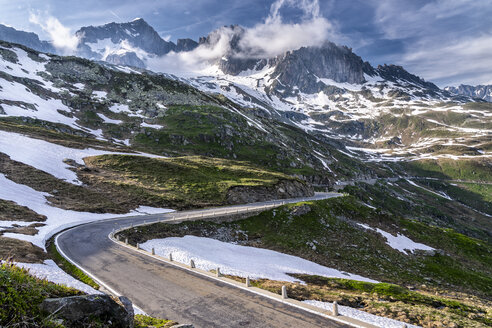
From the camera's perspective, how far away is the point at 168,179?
6644 centimetres

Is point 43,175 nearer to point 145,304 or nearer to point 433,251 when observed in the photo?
point 145,304

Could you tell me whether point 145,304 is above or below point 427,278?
above

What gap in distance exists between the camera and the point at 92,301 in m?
7.12

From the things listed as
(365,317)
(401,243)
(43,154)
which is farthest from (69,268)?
(43,154)

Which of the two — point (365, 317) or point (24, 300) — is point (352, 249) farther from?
point (24, 300)

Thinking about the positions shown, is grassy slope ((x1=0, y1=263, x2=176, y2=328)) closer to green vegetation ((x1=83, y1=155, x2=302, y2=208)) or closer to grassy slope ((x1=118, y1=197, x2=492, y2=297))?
grassy slope ((x1=118, y1=197, x2=492, y2=297))

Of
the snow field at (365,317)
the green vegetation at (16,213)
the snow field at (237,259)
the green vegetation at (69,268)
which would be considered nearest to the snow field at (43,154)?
the green vegetation at (16,213)

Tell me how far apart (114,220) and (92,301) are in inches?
1483

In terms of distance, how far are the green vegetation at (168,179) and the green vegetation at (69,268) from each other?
90.3 feet

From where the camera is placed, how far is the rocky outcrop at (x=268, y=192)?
6291 cm

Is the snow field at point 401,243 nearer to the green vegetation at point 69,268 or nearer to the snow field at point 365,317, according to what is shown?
the snow field at point 365,317

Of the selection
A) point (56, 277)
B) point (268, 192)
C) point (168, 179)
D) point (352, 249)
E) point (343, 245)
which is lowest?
point (352, 249)

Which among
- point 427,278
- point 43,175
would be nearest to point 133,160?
point 43,175

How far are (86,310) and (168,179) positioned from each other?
202 ft
